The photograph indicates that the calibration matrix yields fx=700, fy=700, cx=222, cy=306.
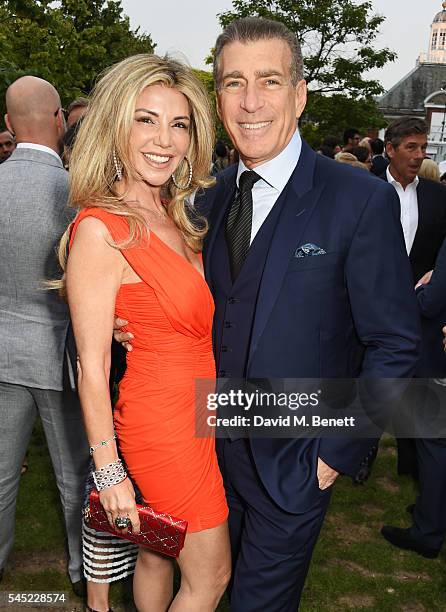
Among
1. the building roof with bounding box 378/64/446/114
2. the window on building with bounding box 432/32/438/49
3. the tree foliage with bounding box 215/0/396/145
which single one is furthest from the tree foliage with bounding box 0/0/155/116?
the window on building with bounding box 432/32/438/49

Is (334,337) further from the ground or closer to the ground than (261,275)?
closer to the ground

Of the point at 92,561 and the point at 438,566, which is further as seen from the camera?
the point at 438,566

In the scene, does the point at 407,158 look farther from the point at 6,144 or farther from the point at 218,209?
the point at 6,144

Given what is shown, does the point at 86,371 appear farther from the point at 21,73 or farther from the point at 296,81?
the point at 21,73

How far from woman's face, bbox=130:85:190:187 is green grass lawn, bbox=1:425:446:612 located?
2442 millimetres

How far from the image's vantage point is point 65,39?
3036cm

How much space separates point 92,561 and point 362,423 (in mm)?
1584

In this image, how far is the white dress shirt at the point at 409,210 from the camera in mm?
5598

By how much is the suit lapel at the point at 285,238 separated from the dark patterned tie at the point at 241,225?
6.0 inches

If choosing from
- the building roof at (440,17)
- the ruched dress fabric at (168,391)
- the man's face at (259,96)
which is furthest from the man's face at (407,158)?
the building roof at (440,17)

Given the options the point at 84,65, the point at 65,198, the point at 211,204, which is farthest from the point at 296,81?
the point at 84,65

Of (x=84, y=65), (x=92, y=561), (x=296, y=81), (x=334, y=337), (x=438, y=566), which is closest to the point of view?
(x=334, y=337)

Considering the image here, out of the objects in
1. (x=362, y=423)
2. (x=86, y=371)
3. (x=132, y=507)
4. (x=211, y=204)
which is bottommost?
(x=132, y=507)

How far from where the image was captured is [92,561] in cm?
340
